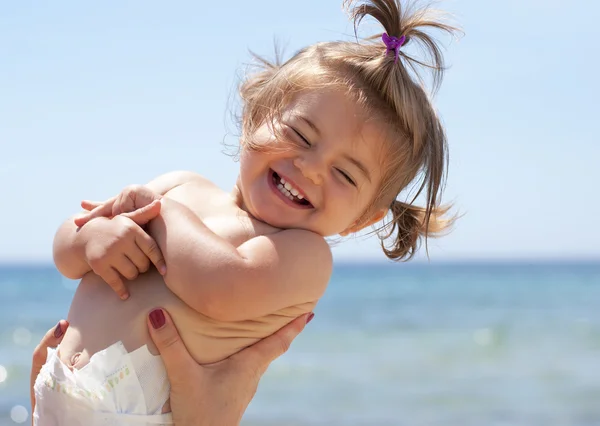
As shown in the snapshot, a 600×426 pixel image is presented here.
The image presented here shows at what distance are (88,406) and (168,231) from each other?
21.3 inches

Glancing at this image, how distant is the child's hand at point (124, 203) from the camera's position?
91.1 inches

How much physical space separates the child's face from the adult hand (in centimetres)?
44

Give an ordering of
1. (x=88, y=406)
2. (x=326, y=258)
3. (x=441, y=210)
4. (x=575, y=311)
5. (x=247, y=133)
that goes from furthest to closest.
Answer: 1. (x=575, y=311)
2. (x=441, y=210)
3. (x=247, y=133)
4. (x=326, y=258)
5. (x=88, y=406)

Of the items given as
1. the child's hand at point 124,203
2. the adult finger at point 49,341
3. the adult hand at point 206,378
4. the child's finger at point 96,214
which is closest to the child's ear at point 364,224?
the adult hand at point 206,378

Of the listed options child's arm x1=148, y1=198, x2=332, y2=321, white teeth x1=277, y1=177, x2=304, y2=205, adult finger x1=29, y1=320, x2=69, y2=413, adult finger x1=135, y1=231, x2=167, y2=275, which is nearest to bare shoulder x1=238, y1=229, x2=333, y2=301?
child's arm x1=148, y1=198, x2=332, y2=321

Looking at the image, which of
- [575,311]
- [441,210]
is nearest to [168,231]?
[441,210]

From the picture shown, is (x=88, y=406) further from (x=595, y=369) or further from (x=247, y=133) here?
(x=595, y=369)

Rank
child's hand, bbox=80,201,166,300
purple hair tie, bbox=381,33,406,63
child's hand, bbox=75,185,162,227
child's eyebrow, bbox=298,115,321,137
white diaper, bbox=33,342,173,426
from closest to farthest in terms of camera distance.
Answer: white diaper, bbox=33,342,173,426, child's hand, bbox=80,201,166,300, child's hand, bbox=75,185,162,227, child's eyebrow, bbox=298,115,321,137, purple hair tie, bbox=381,33,406,63

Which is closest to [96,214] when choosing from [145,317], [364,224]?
[145,317]

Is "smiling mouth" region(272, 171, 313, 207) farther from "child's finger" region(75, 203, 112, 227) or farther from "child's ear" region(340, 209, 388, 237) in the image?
"child's finger" region(75, 203, 112, 227)

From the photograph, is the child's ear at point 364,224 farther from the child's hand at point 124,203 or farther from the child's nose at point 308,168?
the child's hand at point 124,203

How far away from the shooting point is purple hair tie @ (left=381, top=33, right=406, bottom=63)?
8.82ft

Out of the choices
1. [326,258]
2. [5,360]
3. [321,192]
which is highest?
[321,192]

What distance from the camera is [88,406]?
81.7 inches
